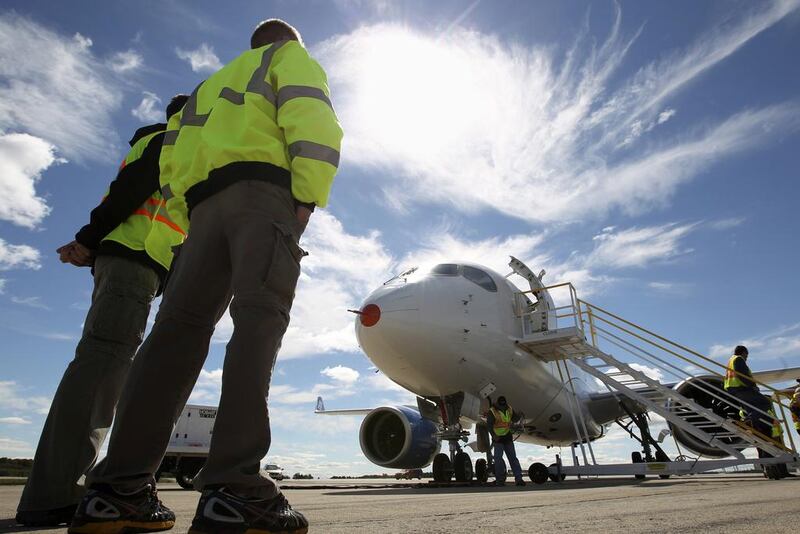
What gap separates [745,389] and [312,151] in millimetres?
8733

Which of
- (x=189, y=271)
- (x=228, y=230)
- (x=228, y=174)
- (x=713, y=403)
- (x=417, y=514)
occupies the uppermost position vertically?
(x=713, y=403)

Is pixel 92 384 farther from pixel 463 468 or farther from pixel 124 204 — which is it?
pixel 463 468

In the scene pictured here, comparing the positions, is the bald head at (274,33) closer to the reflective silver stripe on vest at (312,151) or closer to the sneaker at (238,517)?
the reflective silver stripe on vest at (312,151)

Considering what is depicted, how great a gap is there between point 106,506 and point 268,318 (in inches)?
31.0

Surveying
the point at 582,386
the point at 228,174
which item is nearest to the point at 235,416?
the point at 228,174

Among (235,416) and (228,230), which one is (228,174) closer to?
(228,230)

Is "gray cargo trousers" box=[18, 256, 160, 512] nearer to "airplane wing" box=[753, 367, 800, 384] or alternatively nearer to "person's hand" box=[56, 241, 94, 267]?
"person's hand" box=[56, 241, 94, 267]

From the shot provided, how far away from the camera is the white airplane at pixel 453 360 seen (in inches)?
304

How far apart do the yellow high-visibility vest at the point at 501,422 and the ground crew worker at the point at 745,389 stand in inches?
139

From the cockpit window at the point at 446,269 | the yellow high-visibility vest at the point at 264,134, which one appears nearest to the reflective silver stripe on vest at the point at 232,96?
the yellow high-visibility vest at the point at 264,134

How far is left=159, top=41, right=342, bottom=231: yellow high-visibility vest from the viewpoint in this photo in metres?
1.96

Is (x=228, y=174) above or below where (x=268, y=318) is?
above

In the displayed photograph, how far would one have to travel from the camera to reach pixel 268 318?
5.78 ft

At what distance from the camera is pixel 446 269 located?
868cm
